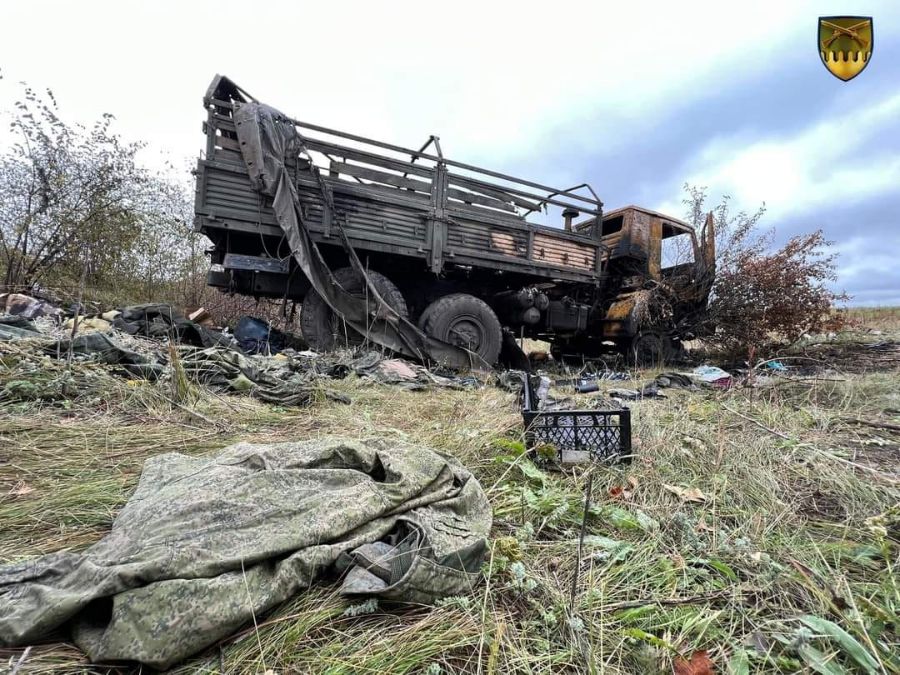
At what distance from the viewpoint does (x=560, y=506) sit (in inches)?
52.8

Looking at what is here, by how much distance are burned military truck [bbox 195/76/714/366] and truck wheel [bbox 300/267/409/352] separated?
1 centimetres

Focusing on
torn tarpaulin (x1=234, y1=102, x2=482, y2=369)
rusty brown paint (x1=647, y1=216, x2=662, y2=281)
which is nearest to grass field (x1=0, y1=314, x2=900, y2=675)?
torn tarpaulin (x1=234, y1=102, x2=482, y2=369)

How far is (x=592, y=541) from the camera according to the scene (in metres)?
1.17

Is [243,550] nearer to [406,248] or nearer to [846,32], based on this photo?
[406,248]

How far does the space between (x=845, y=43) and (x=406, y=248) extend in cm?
468

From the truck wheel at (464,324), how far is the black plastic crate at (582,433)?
10.9 ft

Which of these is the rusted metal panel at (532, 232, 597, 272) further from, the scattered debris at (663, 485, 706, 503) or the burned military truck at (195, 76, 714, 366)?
the scattered debris at (663, 485, 706, 503)

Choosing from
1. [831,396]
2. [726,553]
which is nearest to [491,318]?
[831,396]

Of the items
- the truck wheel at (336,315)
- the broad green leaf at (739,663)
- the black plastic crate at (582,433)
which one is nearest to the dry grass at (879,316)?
the truck wheel at (336,315)

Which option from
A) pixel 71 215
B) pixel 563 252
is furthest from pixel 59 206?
pixel 563 252

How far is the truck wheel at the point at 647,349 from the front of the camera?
7.16 m

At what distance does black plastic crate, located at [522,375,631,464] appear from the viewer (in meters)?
1.75

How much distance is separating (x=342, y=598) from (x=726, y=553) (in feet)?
3.42

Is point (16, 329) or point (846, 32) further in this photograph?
point (846, 32)
